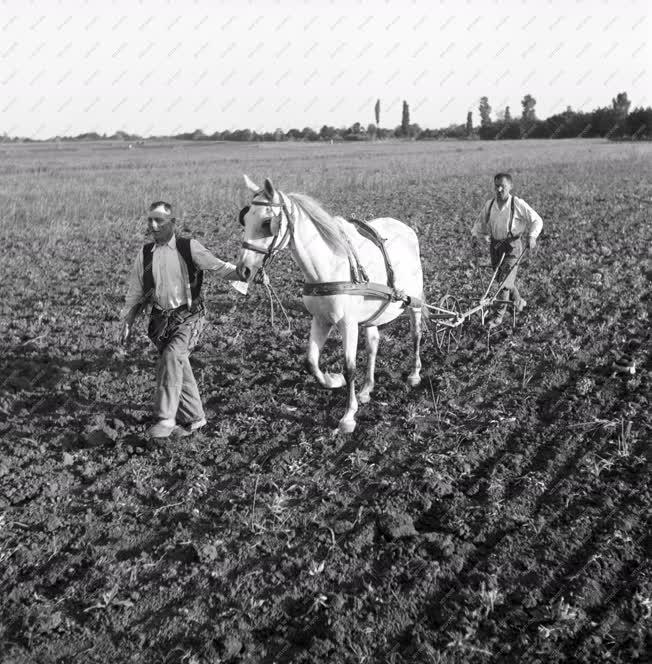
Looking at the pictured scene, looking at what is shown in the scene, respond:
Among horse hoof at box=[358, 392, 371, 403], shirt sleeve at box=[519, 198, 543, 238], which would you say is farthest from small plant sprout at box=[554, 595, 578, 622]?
shirt sleeve at box=[519, 198, 543, 238]

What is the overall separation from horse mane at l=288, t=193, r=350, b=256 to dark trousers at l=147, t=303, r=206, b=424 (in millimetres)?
1238

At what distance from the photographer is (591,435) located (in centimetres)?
541

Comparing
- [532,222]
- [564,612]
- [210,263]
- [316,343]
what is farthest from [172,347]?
[532,222]

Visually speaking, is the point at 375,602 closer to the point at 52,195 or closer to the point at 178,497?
the point at 178,497

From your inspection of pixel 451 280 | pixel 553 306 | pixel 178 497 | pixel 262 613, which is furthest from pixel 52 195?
pixel 262 613

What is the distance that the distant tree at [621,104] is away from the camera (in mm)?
77250

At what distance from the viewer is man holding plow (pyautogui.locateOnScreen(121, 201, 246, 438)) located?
5.18 meters

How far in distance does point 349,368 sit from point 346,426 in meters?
0.52

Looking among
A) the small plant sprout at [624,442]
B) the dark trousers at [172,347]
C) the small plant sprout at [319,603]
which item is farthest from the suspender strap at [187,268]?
the small plant sprout at [624,442]

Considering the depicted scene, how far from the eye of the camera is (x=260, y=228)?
475 centimetres

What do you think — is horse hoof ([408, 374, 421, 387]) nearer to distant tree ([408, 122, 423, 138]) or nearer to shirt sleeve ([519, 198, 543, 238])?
shirt sleeve ([519, 198, 543, 238])

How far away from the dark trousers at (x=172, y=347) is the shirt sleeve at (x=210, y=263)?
402 millimetres

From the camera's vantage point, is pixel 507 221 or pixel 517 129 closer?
pixel 507 221

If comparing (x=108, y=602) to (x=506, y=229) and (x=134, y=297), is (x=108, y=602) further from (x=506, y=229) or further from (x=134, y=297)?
(x=506, y=229)
